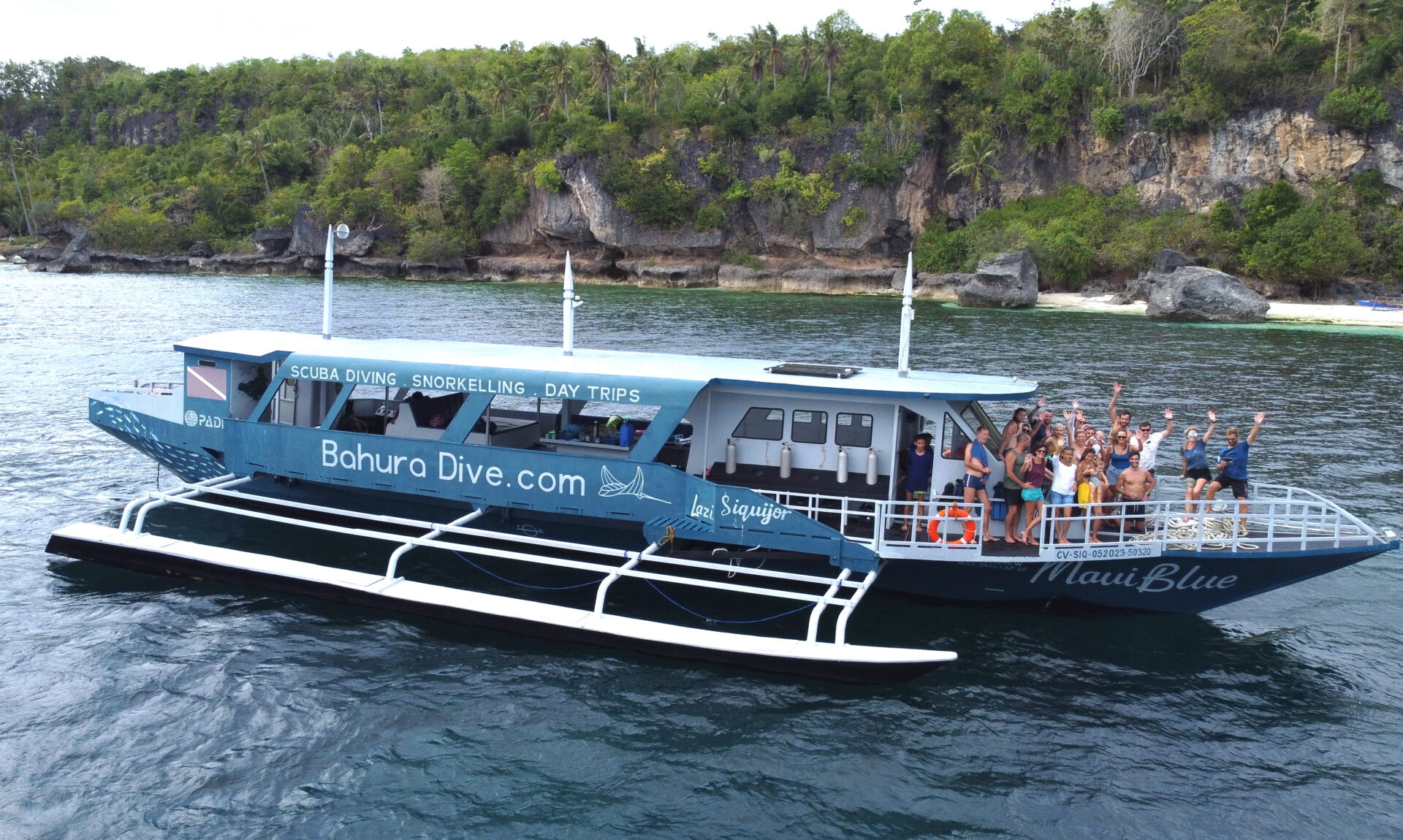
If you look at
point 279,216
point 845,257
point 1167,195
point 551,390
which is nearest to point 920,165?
point 845,257

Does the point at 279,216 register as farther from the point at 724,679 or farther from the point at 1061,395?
the point at 724,679

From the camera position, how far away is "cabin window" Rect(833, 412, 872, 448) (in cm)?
1466

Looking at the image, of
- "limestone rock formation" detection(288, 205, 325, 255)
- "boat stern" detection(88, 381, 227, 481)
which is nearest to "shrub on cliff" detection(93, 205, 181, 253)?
"limestone rock formation" detection(288, 205, 325, 255)

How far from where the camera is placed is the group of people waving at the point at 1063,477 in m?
13.5

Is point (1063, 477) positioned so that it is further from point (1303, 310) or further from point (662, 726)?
point (1303, 310)

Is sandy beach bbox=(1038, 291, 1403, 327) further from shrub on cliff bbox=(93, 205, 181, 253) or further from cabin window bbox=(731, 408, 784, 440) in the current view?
shrub on cliff bbox=(93, 205, 181, 253)

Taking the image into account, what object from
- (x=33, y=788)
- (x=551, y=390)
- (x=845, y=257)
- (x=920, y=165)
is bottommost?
(x=33, y=788)

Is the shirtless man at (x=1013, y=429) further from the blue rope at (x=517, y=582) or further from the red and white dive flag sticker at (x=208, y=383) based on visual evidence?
the red and white dive flag sticker at (x=208, y=383)

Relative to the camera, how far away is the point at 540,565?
1695 cm

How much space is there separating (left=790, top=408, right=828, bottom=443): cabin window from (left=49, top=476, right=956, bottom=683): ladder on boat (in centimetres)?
198

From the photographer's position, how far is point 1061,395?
113 feet

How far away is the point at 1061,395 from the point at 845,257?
203ft

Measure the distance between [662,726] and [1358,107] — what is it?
7825 centimetres

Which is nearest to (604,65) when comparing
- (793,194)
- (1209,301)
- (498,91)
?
(498,91)
